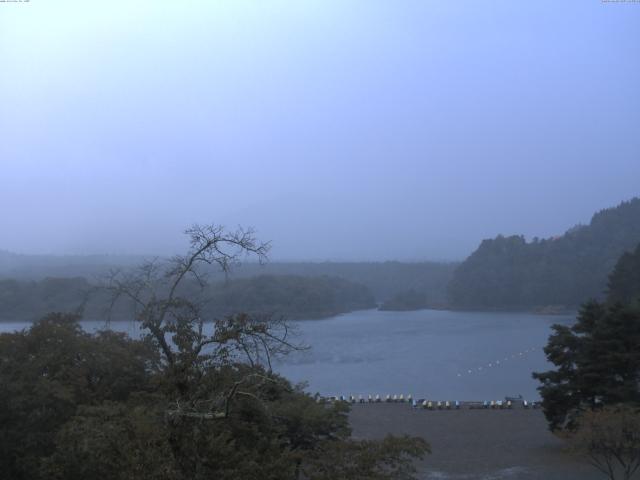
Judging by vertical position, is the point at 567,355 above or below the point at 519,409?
above

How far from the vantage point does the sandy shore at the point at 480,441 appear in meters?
8.91

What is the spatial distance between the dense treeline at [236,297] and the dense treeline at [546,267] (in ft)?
34.4

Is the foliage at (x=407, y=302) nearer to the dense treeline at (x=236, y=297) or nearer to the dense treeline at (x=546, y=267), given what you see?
the dense treeline at (x=546, y=267)

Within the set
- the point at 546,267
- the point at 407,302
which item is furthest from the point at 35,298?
the point at 546,267

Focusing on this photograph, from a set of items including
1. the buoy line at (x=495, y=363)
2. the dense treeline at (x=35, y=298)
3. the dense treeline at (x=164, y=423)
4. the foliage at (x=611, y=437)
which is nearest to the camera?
the dense treeline at (x=164, y=423)

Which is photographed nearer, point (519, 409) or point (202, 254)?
point (202, 254)

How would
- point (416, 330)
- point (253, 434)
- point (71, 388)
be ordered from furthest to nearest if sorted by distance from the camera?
point (416, 330)
point (71, 388)
point (253, 434)

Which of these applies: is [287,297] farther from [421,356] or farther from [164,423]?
[164,423]

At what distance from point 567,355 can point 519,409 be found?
360 cm

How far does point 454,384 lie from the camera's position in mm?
19516

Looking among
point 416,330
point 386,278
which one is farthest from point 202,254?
point 386,278

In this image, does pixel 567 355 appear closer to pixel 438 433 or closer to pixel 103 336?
pixel 438 433

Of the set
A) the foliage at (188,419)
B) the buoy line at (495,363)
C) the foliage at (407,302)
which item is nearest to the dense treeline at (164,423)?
the foliage at (188,419)

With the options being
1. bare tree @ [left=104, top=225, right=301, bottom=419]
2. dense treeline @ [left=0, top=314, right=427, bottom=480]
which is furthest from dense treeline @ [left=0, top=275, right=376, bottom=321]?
bare tree @ [left=104, top=225, right=301, bottom=419]
